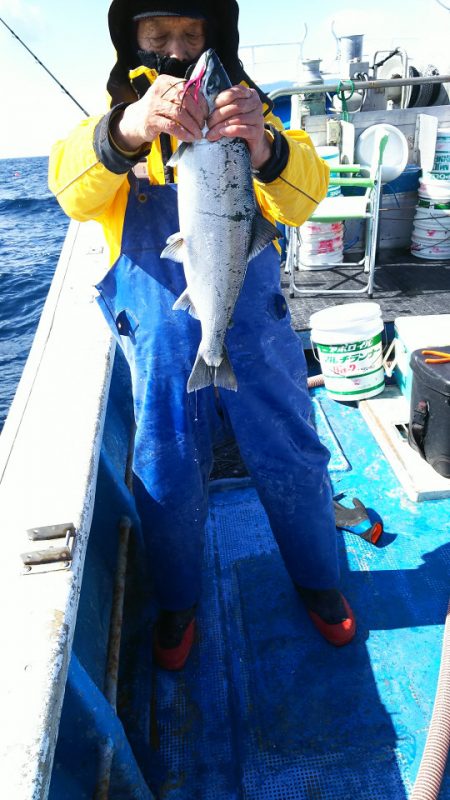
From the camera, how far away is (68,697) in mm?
1544

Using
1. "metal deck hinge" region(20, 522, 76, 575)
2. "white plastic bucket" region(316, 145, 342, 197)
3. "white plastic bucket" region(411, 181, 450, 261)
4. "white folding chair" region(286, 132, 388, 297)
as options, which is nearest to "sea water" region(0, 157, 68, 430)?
"white folding chair" region(286, 132, 388, 297)

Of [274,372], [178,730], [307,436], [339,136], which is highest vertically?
[339,136]

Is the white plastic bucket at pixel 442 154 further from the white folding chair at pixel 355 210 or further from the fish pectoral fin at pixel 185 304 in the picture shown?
the fish pectoral fin at pixel 185 304

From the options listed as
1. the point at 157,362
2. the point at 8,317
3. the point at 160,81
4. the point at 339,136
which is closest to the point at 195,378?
the point at 157,362

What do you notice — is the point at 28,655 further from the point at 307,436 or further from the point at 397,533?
the point at 397,533

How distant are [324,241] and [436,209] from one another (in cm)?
124

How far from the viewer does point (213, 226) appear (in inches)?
60.2

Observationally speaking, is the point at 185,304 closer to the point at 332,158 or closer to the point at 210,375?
the point at 210,375

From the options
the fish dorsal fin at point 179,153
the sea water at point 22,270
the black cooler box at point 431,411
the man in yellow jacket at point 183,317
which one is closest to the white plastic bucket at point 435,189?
the black cooler box at point 431,411

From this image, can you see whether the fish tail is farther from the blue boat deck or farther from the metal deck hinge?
the blue boat deck

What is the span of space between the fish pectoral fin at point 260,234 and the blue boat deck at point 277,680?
56.4 inches

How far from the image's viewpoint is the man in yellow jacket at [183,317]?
62.7 inches

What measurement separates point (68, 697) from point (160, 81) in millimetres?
1741

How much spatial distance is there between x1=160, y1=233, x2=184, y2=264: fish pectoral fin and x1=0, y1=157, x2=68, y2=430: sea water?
19.7 ft
